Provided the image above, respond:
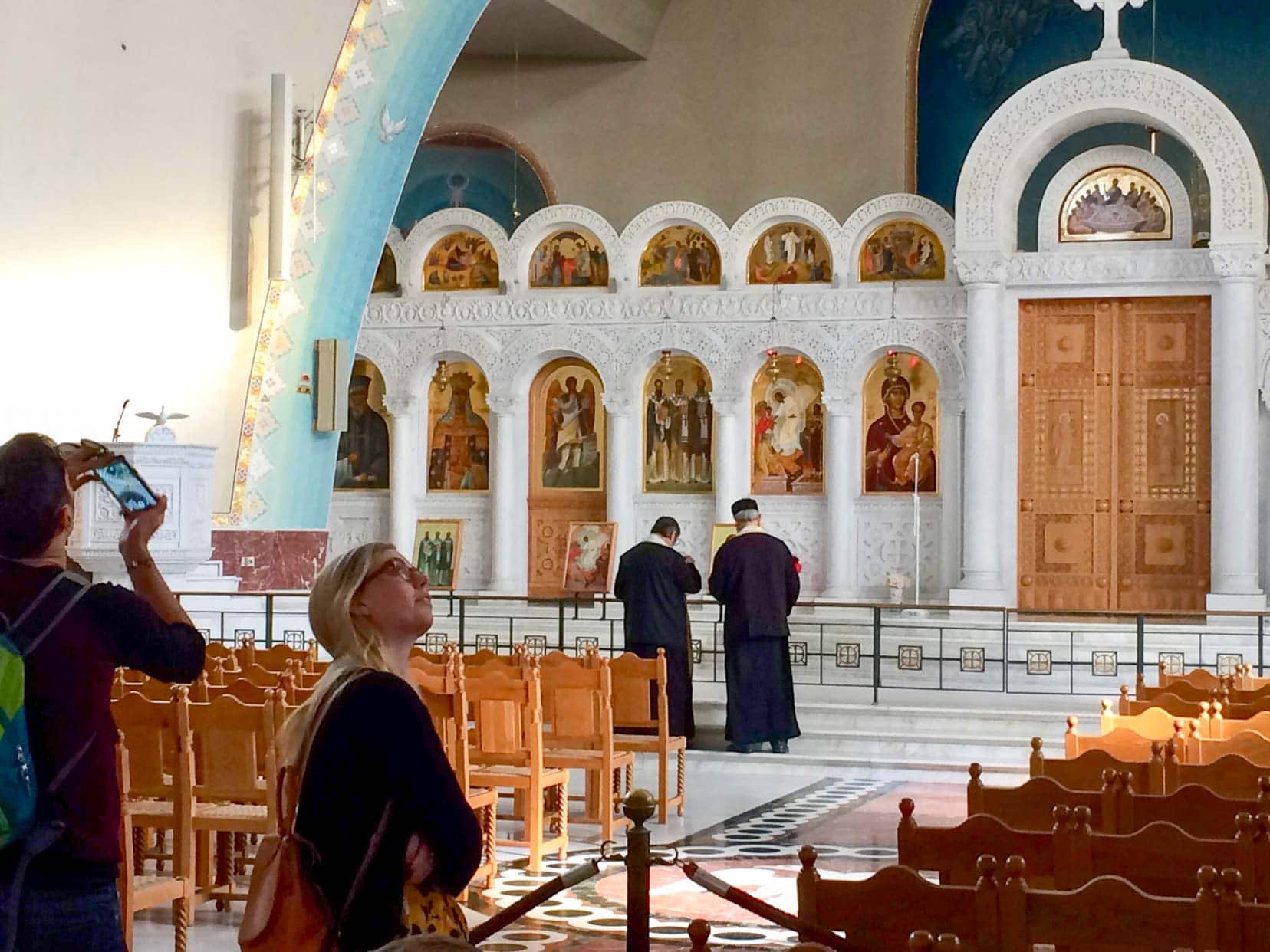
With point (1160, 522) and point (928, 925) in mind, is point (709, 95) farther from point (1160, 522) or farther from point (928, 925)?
point (928, 925)

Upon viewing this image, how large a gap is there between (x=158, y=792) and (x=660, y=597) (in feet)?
16.4

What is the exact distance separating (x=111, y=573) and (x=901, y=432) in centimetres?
891

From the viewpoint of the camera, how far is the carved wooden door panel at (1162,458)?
17594mm

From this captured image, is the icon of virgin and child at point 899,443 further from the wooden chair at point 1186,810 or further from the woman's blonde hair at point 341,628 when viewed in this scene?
the woman's blonde hair at point 341,628

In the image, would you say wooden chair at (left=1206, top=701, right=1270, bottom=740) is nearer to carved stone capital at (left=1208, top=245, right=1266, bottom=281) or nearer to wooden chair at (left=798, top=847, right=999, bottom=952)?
wooden chair at (left=798, top=847, right=999, bottom=952)

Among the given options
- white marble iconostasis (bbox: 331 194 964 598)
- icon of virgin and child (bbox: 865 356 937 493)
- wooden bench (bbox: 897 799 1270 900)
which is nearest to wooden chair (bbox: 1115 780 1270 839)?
wooden bench (bbox: 897 799 1270 900)

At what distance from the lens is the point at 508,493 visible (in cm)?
1952

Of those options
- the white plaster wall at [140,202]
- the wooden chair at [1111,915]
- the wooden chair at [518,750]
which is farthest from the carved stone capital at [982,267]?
the wooden chair at [1111,915]

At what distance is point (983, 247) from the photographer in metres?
17.5

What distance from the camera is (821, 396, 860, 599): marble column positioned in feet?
60.4

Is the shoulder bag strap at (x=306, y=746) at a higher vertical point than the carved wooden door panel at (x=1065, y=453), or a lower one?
lower

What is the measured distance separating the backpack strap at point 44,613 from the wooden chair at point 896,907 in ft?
4.85

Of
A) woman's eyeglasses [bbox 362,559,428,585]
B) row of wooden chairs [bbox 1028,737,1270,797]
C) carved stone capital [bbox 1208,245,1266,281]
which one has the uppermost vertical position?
carved stone capital [bbox 1208,245,1266,281]

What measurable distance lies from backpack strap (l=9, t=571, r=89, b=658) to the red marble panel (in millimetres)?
10646
